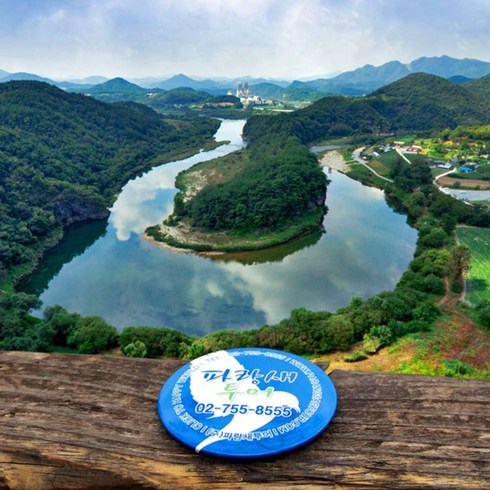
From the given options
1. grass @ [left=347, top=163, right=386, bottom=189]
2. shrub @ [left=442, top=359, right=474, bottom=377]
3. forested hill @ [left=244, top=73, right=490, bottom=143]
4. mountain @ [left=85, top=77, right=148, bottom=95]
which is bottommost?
shrub @ [left=442, top=359, right=474, bottom=377]

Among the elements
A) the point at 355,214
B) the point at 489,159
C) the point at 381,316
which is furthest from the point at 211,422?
the point at 489,159

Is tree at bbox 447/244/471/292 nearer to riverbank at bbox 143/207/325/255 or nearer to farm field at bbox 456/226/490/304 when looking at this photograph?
farm field at bbox 456/226/490/304

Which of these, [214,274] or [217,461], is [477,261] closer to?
[214,274]

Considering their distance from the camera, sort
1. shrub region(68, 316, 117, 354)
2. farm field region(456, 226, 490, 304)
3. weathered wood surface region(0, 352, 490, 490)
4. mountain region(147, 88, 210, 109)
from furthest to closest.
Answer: mountain region(147, 88, 210, 109)
farm field region(456, 226, 490, 304)
shrub region(68, 316, 117, 354)
weathered wood surface region(0, 352, 490, 490)

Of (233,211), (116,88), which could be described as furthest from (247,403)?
(116,88)

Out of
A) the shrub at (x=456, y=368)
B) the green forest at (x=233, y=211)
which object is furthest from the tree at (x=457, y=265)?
the shrub at (x=456, y=368)

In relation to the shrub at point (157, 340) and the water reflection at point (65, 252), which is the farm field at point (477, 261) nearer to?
the shrub at point (157, 340)

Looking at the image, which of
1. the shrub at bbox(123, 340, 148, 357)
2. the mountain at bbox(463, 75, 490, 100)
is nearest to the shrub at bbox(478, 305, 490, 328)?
the shrub at bbox(123, 340, 148, 357)
